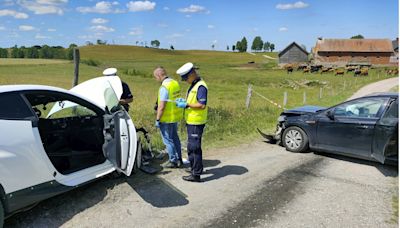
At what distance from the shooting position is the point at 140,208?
496cm

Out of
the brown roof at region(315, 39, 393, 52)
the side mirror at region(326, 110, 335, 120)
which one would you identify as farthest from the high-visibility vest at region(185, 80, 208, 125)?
the brown roof at region(315, 39, 393, 52)

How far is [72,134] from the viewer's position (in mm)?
6031

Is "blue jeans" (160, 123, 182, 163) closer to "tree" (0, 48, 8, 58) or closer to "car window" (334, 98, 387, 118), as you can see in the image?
"car window" (334, 98, 387, 118)

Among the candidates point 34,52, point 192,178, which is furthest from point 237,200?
point 34,52

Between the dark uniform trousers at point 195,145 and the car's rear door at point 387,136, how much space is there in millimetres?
3166

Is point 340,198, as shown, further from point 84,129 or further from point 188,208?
point 84,129

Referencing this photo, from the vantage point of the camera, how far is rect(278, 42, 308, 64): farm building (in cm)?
8844

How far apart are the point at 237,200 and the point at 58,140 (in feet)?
9.16

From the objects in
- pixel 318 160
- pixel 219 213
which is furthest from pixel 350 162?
pixel 219 213

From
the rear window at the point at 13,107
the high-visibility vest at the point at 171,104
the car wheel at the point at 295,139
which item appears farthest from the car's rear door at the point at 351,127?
the rear window at the point at 13,107

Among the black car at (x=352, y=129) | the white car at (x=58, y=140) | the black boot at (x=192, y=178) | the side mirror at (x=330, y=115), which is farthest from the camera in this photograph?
the side mirror at (x=330, y=115)

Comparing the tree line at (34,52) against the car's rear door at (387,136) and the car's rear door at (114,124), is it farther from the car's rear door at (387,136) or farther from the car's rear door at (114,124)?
the car's rear door at (387,136)

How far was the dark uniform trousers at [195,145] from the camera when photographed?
5875mm

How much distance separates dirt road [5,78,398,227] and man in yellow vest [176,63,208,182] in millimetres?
394
